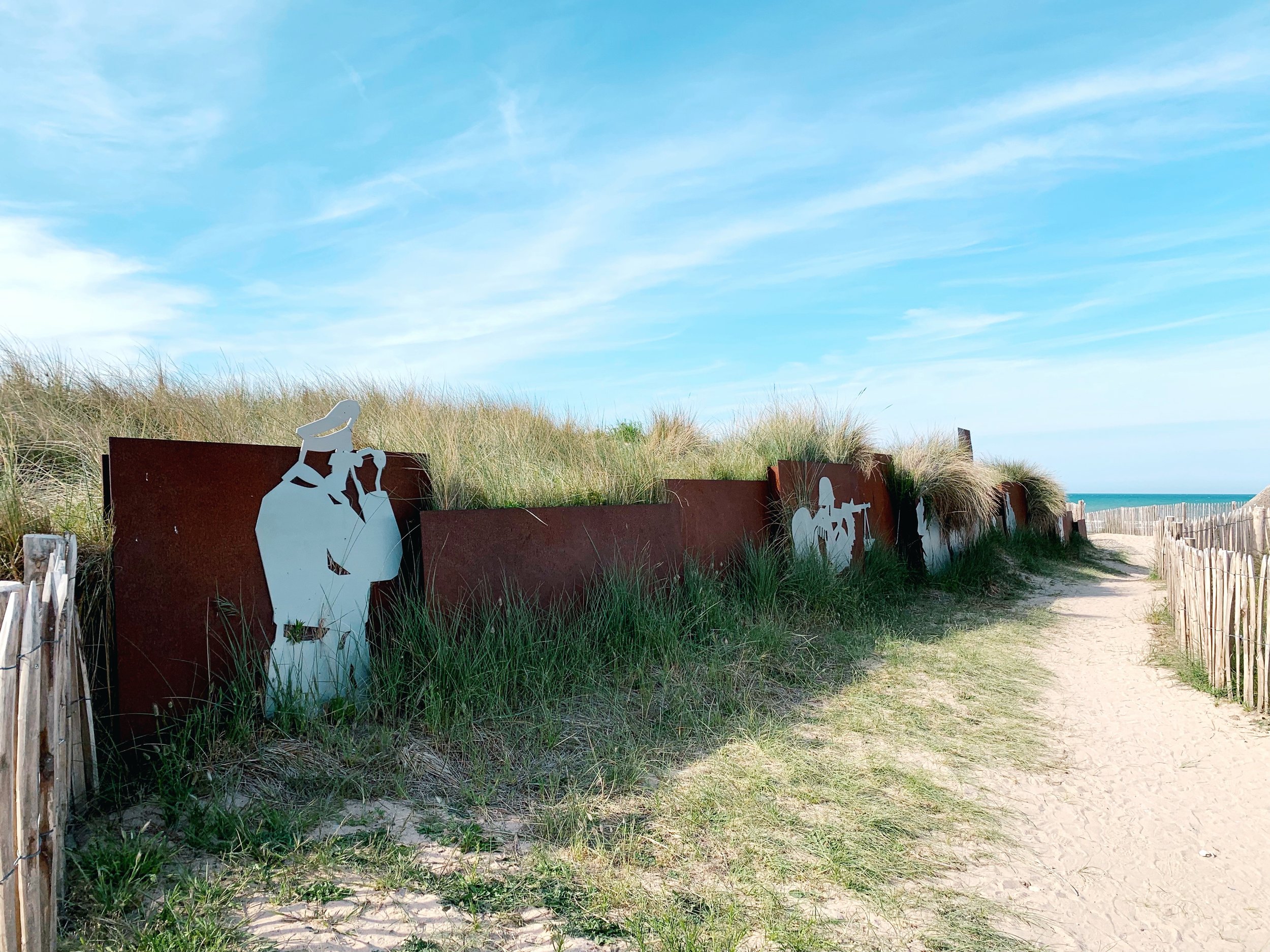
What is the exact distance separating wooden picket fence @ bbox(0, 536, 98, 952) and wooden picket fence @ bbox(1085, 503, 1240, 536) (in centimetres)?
2911

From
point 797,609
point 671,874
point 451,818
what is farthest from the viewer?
point 797,609

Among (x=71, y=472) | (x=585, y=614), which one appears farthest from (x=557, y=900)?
(x=71, y=472)

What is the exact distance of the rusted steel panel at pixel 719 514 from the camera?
6.84 metres

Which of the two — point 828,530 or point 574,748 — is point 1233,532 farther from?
point 574,748

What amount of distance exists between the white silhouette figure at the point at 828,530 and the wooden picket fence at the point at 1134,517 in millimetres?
21415

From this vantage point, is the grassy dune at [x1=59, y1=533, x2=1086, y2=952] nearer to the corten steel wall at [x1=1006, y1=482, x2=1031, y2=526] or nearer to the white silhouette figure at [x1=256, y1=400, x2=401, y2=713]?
the white silhouette figure at [x1=256, y1=400, x2=401, y2=713]

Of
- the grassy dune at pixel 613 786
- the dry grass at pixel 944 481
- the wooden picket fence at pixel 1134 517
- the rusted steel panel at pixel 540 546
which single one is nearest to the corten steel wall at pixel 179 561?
the grassy dune at pixel 613 786

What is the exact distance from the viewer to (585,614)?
18.4 ft

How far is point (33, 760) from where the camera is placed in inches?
83.7

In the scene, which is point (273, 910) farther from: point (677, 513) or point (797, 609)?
point (797, 609)

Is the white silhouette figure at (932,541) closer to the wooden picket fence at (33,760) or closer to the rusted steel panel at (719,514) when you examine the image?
the rusted steel panel at (719,514)

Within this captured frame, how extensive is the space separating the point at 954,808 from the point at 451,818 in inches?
92.0

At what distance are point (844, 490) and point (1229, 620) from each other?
3.98 m

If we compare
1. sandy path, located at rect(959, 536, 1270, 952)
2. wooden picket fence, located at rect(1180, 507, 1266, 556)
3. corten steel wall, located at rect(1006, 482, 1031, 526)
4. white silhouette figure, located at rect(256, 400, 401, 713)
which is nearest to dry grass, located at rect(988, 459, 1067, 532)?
corten steel wall, located at rect(1006, 482, 1031, 526)
